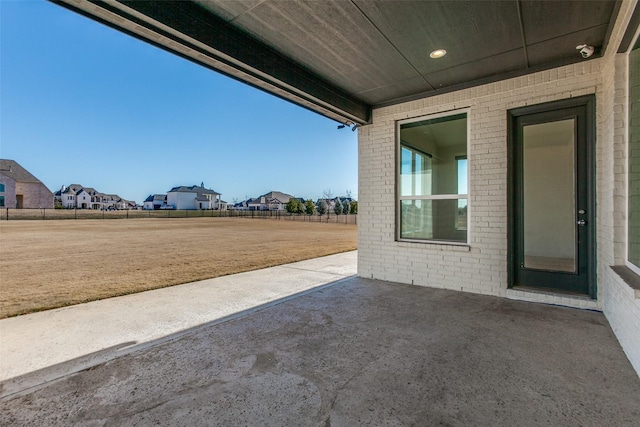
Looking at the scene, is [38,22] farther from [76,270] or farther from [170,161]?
[170,161]

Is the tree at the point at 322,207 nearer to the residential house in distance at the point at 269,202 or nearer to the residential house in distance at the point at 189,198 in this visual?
the residential house in distance at the point at 269,202

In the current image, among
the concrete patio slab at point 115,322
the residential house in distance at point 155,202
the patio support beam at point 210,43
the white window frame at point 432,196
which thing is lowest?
the concrete patio slab at point 115,322

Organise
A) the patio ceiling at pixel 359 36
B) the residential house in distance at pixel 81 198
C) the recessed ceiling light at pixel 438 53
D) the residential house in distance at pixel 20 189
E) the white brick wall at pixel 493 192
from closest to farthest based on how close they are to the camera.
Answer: the patio ceiling at pixel 359 36 < the white brick wall at pixel 493 192 < the recessed ceiling light at pixel 438 53 < the residential house in distance at pixel 20 189 < the residential house in distance at pixel 81 198

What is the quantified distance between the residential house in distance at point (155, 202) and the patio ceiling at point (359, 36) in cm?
7544

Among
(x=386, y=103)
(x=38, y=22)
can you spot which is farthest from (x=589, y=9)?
(x=38, y=22)

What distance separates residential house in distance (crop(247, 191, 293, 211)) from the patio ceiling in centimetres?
6473

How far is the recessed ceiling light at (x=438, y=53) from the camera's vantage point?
10.3 ft

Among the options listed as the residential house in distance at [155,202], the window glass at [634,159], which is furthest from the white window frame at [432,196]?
the residential house in distance at [155,202]

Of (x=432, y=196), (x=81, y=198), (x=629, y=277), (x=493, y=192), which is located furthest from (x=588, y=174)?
(x=81, y=198)

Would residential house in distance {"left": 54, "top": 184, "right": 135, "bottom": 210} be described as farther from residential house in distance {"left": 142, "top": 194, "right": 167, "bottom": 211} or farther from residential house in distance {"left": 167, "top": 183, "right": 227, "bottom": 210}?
residential house in distance {"left": 167, "top": 183, "right": 227, "bottom": 210}

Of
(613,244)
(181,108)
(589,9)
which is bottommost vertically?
(613,244)

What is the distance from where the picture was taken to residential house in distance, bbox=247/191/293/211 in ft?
228

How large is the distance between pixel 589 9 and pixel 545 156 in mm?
1641

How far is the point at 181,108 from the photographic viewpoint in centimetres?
3316
